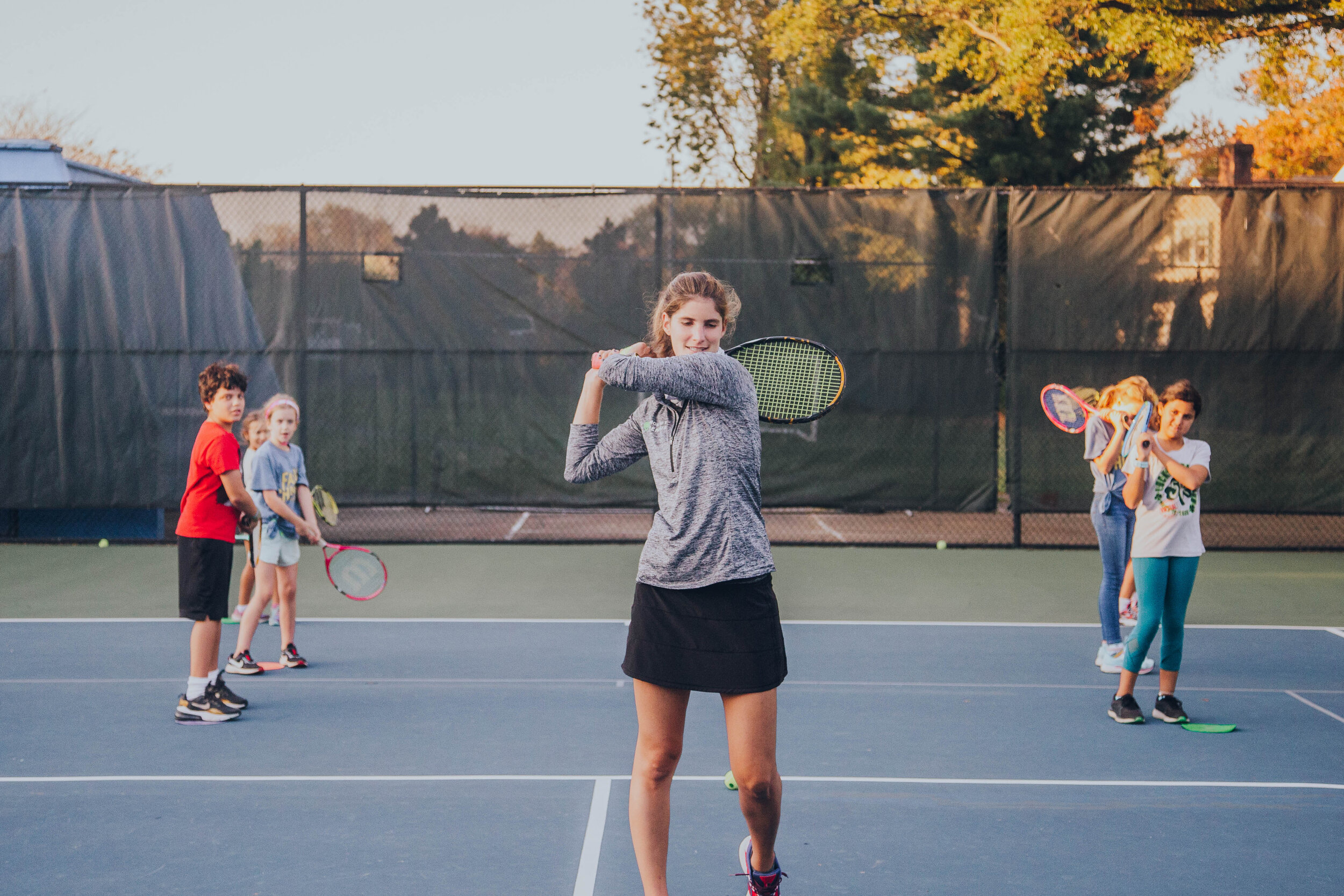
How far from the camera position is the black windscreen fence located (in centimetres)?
859

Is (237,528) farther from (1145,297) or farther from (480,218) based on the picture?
(1145,297)

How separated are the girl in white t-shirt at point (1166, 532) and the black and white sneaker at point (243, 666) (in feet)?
12.2

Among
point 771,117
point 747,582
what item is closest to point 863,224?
point 747,582

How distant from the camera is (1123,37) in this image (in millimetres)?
9562

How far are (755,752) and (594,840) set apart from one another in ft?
3.40

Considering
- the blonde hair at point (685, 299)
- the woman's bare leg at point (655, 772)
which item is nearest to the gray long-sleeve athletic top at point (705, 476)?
the blonde hair at point (685, 299)

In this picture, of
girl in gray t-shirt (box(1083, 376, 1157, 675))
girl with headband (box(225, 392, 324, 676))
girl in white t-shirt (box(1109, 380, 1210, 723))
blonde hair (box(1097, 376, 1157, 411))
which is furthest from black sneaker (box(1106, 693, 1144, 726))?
girl with headband (box(225, 392, 324, 676))

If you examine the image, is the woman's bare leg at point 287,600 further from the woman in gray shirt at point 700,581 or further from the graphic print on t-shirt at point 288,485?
the woman in gray shirt at point 700,581

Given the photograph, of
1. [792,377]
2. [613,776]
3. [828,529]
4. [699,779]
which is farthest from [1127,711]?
[828,529]

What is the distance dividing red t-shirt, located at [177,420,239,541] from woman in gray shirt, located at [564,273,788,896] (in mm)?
2460

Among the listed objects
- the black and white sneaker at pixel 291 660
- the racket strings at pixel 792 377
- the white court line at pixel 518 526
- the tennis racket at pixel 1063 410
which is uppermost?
the racket strings at pixel 792 377

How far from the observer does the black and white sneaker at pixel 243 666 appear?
5.31 m

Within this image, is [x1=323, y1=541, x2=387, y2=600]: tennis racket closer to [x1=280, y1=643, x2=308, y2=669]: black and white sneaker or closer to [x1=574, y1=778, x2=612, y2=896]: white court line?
[x1=280, y1=643, x2=308, y2=669]: black and white sneaker

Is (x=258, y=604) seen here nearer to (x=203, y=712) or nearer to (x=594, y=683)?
(x=203, y=712)
